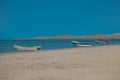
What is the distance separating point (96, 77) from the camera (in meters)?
10.0

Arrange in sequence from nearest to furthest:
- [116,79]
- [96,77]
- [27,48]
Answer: [116,79] → [96,77] → [27,48]

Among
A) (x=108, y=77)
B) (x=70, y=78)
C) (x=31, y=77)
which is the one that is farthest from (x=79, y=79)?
(x=31, y=77)

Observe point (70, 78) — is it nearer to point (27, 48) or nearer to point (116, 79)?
point (116, 79)

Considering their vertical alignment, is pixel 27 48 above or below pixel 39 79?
above

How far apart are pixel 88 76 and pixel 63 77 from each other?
Answer: 0.99 m

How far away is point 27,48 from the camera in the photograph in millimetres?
48875

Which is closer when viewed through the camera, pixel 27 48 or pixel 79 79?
pixel 79 79

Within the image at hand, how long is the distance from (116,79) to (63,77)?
2.06 meters

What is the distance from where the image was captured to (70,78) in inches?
391

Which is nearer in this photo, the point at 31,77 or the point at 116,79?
the point at 116,79

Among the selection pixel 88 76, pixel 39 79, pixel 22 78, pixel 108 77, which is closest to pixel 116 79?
pixel 108 77

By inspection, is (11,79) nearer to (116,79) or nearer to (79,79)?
(79,79)

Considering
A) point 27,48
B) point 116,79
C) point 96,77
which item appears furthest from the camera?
point 27,48

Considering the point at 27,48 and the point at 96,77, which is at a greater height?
the point at 27,48
